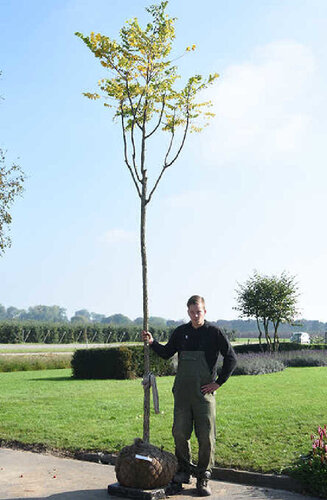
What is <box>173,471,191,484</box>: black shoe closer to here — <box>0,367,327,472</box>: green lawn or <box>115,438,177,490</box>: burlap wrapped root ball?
<box>115,438,177,490</box>: burlap wrapped root ball

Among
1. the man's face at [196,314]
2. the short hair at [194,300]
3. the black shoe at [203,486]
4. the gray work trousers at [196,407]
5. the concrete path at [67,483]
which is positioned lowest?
the concrete path at [67,483]

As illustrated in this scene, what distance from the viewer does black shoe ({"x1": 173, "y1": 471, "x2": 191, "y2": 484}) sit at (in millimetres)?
5922

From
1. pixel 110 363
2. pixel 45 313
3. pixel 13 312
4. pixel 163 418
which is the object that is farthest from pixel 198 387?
pixel 13 312

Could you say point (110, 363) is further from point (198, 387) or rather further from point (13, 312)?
point (13, 312)

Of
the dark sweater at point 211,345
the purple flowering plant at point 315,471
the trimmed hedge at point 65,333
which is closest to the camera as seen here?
the purple flowering plant at point 315,471

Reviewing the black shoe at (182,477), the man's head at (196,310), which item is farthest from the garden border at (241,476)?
the man's head at (196,310)

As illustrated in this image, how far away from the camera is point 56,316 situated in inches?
7067

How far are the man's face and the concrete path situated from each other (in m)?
1.68

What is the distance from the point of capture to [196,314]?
19.4 feet

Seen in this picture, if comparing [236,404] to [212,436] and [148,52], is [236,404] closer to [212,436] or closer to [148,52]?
[212,436]

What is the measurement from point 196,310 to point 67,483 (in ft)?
7.53

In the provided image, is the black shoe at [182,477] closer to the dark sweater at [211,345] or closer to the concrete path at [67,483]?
the concrete path at [67,483]

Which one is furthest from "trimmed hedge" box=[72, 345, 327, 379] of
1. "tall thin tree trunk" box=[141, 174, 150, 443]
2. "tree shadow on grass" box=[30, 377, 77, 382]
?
"tall thin tree trunk" box=[141, 174, 150, 443]

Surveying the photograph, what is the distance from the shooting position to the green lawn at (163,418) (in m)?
7.45
